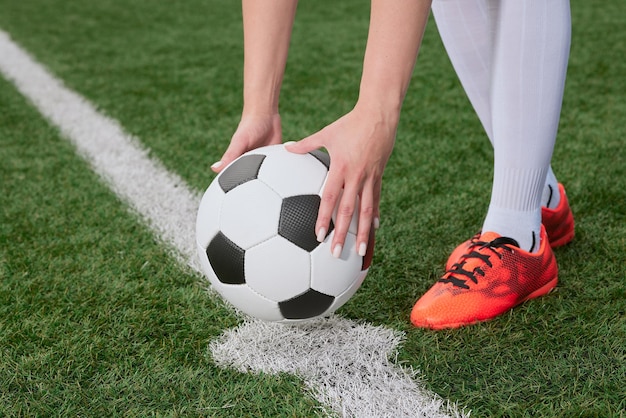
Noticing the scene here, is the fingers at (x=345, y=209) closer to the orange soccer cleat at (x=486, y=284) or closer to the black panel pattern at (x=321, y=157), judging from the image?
the black panel pattern at (x=321, y=157)

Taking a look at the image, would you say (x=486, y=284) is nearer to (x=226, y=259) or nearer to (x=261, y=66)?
(x=226, y=259)

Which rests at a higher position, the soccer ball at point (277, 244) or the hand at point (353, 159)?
the hand at point (353, 159)

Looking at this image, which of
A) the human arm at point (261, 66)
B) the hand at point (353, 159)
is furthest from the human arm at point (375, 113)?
the human arm at point (261, 66)

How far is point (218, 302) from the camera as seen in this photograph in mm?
1871

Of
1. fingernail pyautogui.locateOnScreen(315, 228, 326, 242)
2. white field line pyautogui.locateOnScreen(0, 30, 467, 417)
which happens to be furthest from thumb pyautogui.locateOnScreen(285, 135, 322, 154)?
white field line pyautogui.locateOnScreen(0, 30, 467, 417)

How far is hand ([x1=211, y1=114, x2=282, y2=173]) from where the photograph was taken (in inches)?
67.2

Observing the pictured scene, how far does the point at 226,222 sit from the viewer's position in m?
1.57

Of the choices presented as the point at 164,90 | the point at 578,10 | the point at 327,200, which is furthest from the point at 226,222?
the point at 578,10

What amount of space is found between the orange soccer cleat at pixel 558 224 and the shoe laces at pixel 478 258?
5.1 inches

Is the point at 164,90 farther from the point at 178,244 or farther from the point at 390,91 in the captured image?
the point at 390,91

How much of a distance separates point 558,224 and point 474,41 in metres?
0.58

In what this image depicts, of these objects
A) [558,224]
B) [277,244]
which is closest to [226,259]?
[277,244]

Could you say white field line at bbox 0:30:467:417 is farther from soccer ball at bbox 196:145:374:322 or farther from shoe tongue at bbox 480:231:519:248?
shoe tongue at bbox 480:231:519:248

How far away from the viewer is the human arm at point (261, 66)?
1672 mm
